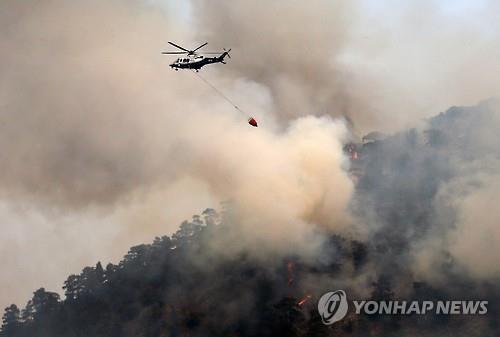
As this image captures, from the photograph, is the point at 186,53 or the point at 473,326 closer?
the point at 186,53

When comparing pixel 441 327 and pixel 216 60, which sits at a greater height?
pixel 216 60

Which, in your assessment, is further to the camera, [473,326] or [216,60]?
[473,326]

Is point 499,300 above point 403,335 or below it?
above

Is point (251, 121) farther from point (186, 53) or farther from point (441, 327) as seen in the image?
point (441, 327)

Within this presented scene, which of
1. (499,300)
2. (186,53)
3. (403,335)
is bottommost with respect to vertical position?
(403,335)

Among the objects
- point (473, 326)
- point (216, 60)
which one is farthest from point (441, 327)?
point (216, 60)

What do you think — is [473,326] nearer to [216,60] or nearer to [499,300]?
[499,300]

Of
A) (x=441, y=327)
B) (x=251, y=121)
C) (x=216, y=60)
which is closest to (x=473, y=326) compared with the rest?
(x=441, y=327)

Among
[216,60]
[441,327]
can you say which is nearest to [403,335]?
[441,327]
